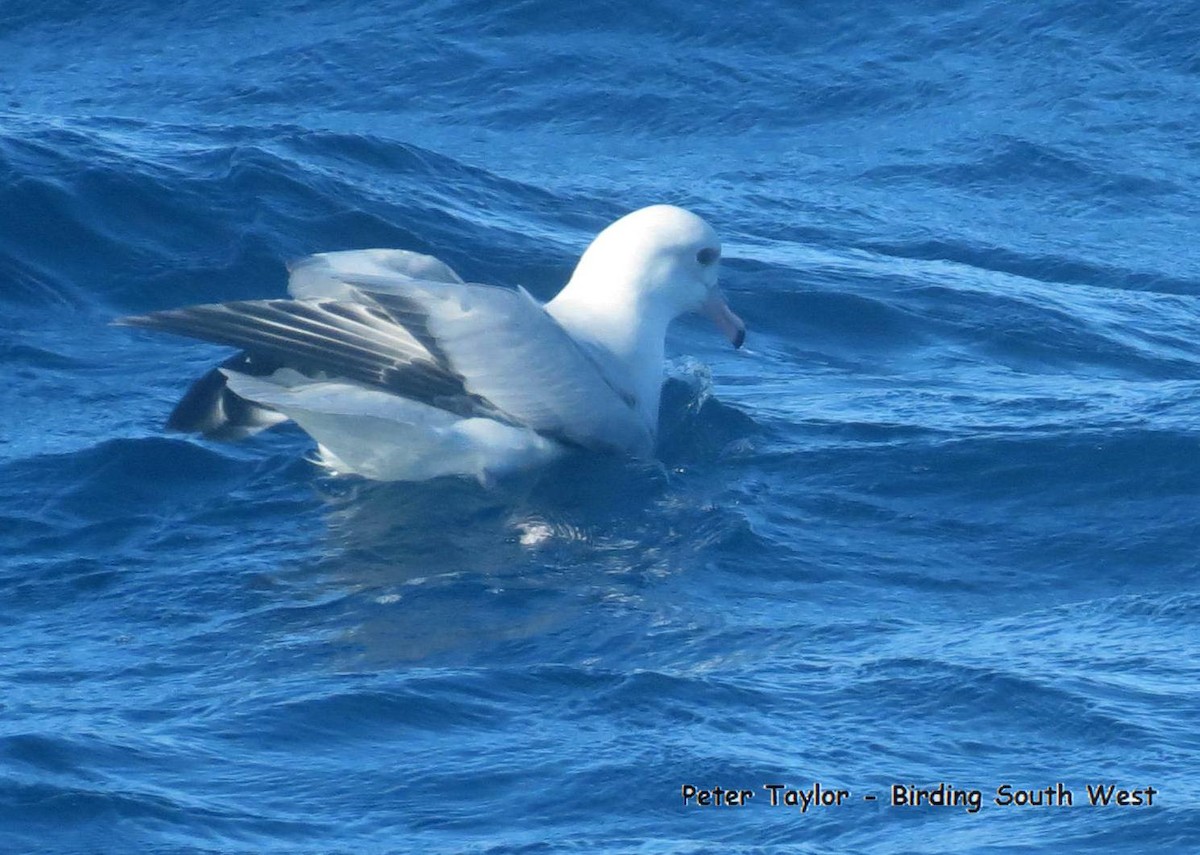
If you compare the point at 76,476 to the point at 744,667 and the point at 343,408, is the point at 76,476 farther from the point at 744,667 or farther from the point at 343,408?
the point at 744,667

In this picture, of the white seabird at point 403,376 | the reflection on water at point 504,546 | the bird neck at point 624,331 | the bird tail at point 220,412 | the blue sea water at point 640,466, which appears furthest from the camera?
the bird neck at point 624,331

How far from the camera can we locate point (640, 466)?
8.89 m

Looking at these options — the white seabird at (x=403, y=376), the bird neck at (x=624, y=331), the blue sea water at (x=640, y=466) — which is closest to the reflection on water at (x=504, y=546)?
the blue sea water at (x=640, y=466)

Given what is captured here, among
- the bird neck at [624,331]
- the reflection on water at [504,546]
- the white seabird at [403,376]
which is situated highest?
the bird neck at [624,331]

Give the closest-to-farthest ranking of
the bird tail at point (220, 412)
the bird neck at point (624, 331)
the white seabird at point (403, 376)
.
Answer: the white seabird at point (403, 376), the bird tail at point (220, 412), the bird neck at point (624, 331)

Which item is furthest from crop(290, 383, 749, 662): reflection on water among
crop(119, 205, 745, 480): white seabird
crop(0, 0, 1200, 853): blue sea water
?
crop(119, 205, 745, 480): white seabird

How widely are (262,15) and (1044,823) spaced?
11.1 m

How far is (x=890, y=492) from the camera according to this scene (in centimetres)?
898

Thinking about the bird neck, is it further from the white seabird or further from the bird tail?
the bird tail

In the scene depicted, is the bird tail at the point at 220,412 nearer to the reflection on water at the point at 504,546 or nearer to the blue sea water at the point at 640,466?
the blue sea water at the point at 640,466

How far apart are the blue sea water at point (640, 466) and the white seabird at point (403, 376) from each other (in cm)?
19

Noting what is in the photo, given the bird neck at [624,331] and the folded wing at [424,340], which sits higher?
the bird neck at [624,331]

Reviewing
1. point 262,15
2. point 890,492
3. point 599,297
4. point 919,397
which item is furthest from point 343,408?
point 262,15

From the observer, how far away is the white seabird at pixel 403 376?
819 centimetres
